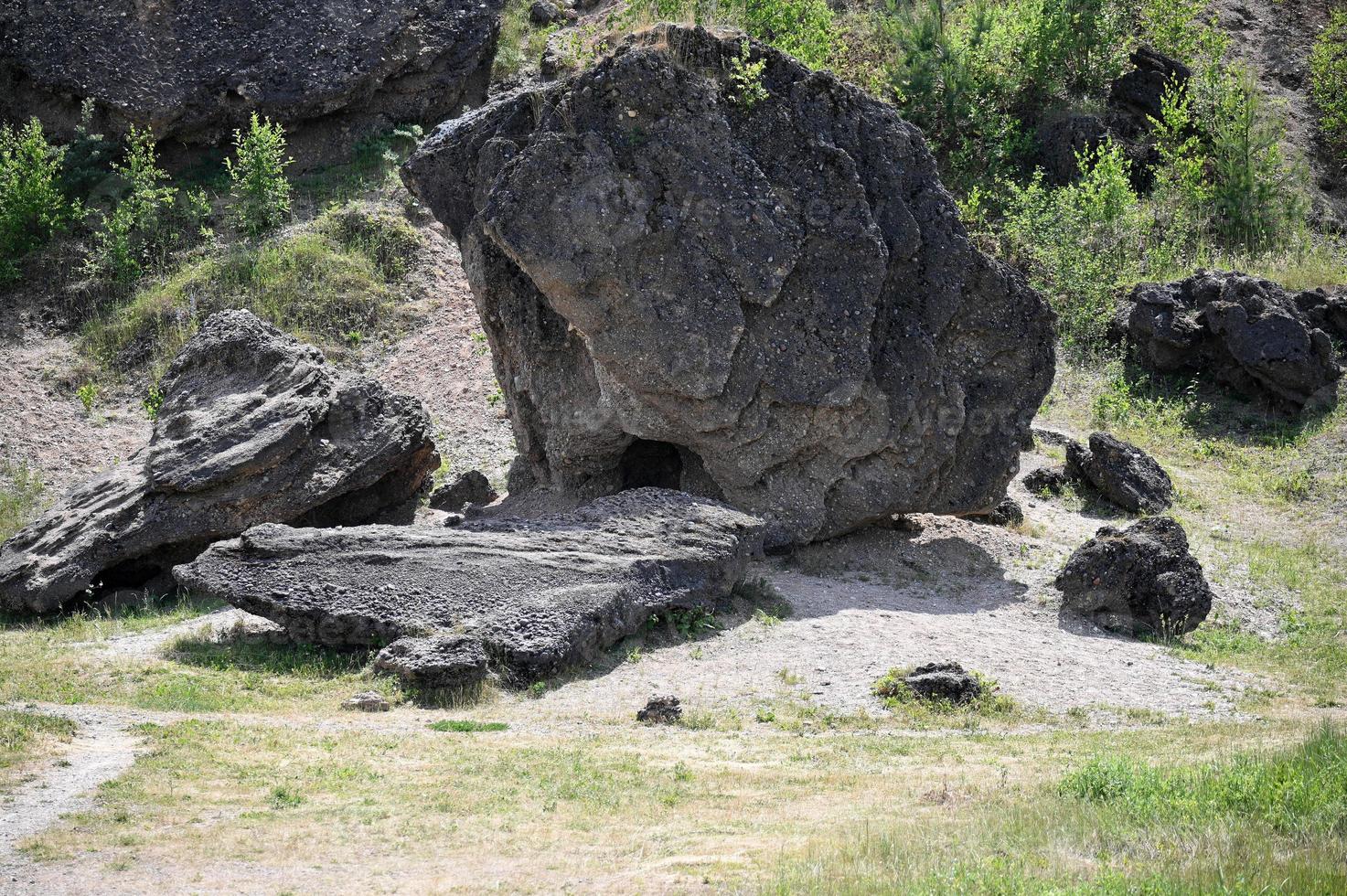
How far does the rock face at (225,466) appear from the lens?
726 inches

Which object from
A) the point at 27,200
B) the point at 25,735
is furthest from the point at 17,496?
the point at 25,735

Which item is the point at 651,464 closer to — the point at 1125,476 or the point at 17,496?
the point at 1125,476

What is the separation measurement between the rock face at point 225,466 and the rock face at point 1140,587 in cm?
956

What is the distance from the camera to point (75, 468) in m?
25.0

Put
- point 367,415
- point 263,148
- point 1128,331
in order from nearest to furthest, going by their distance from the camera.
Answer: point 367,415, point 1128,331, point 263,148

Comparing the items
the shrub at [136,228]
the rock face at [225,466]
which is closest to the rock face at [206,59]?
the shrub at [136,228]

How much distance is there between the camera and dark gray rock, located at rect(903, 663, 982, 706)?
44.7ft

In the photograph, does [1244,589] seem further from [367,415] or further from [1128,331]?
[367,415]

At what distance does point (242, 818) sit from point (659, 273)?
396 inches

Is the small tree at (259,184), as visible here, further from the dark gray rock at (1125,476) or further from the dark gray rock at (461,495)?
the dark gray rock at (1125,476)

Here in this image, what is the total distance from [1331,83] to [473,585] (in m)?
31.2

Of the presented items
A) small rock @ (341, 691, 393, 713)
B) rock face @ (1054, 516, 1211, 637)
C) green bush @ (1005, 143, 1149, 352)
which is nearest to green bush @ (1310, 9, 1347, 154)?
green bush @ (1005, 143, 1149, 352)

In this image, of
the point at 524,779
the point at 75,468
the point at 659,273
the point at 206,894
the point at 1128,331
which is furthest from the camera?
the point at 1128,331

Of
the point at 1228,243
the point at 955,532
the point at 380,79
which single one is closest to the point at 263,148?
the point at 380,79
